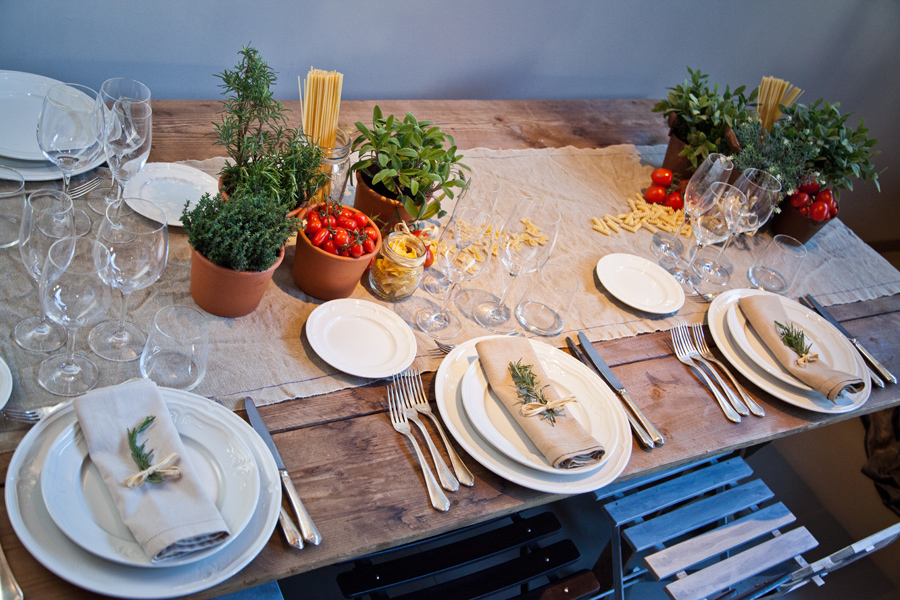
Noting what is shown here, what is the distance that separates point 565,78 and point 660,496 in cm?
184

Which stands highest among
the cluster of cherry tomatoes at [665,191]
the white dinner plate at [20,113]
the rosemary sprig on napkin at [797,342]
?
the white dinner plate at [20,113]

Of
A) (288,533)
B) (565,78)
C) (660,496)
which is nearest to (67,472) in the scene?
(288,533)

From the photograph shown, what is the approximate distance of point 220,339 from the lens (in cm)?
114

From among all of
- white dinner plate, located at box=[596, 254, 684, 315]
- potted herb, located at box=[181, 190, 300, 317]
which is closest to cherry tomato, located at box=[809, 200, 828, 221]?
white dinner plate, located at box=[596, 254, 684, 315]

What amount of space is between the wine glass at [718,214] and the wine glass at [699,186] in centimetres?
2

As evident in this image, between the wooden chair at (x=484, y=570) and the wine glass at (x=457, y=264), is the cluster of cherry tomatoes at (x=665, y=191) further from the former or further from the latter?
the wooden chair at (x=484, y=570)

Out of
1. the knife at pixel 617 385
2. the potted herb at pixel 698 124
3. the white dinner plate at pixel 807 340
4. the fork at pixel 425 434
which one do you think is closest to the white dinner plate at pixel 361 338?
the fork at pixel 425 434

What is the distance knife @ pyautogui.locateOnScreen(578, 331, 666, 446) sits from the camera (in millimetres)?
1200

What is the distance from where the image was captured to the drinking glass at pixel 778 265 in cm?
174

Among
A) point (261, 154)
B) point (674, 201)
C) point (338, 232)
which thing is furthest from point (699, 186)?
point (261, 154)

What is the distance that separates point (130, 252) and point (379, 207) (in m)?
0.54

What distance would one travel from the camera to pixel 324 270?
1219 mm

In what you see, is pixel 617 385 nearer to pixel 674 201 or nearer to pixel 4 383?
pixel 674 201

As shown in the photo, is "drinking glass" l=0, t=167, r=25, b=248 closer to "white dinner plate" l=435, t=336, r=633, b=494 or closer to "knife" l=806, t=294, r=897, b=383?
"white dinner plate" l=435, t=336, r=633, b=494
